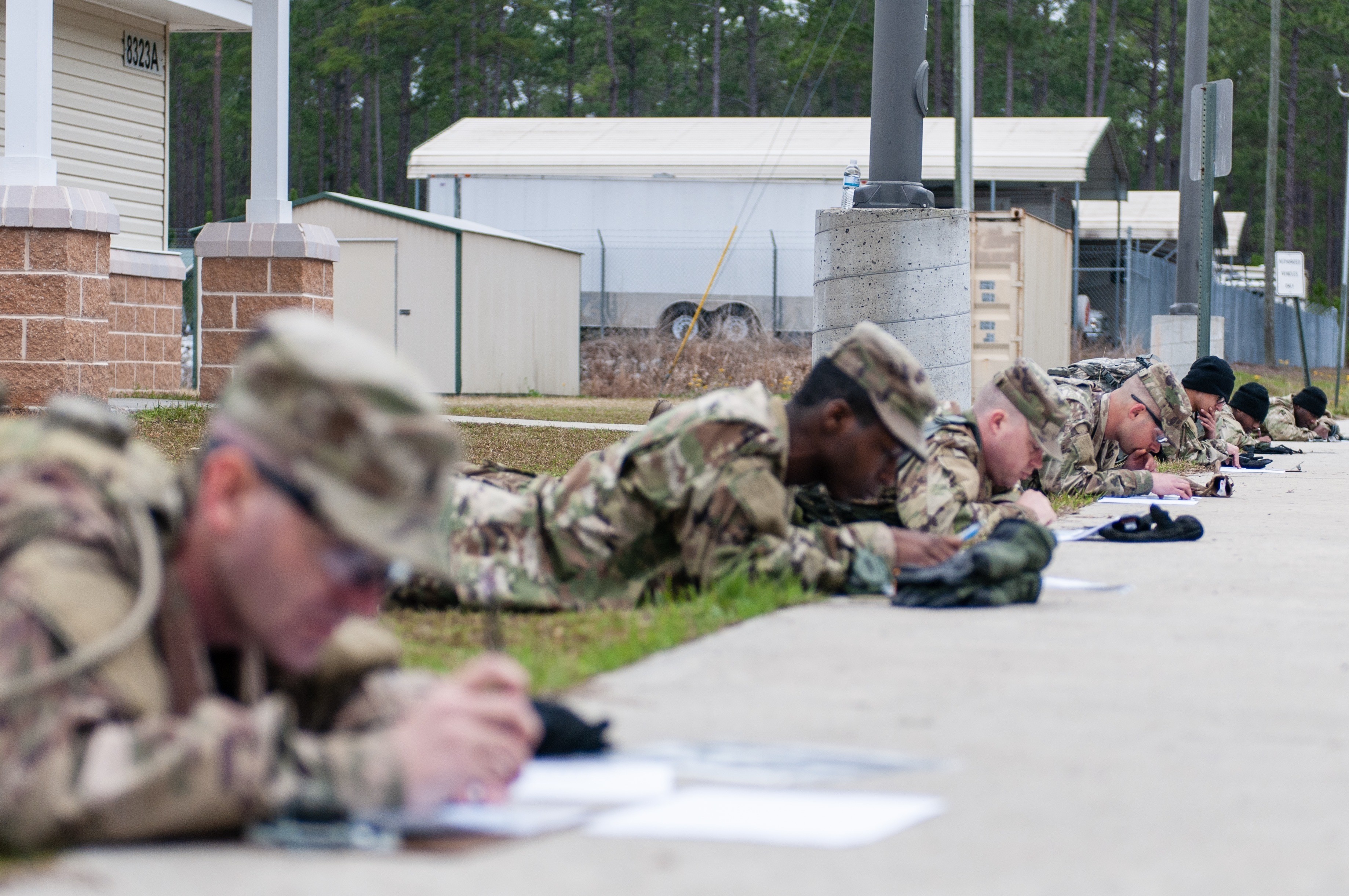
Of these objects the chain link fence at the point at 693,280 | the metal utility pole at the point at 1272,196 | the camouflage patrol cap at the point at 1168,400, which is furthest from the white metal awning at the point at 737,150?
the camouflage patrol cap at the point at 1168,400

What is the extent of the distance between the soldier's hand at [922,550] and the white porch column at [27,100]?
7540 millimetres

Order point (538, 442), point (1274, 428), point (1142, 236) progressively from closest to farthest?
point (538, 442), point (1274, 428), point (1142, 236)

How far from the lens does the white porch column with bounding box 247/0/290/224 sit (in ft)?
44.1

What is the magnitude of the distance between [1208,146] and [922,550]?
40.0ft

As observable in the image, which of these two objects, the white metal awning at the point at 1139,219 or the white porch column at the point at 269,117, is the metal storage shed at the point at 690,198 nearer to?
the white metal awning at the point at 1139,219

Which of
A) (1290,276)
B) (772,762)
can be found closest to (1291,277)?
(1290,276)

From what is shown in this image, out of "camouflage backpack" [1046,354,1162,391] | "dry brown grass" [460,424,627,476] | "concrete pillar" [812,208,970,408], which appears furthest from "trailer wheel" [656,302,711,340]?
"concrete pillar" [812,208,970,408]

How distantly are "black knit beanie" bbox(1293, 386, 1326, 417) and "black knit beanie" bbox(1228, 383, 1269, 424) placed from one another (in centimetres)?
292

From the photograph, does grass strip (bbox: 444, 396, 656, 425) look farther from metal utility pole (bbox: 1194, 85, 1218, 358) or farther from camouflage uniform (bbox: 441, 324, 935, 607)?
camouflage uniform (bbox: 441, 324, 935, 607)

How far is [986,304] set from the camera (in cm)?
2047

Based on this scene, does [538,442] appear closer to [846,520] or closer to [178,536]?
[846,520]

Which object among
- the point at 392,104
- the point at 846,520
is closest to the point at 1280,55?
the point at 392,104

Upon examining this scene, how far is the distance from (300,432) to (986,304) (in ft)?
61.8

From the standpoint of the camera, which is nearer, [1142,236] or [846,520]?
[846,520]
